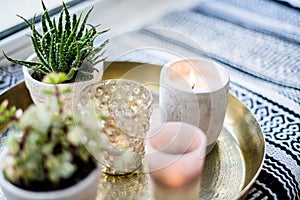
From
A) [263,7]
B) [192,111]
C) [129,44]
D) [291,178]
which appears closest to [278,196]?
[291,178]

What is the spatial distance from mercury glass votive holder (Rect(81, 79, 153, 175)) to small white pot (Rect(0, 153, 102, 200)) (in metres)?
0.04

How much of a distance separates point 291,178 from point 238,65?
0.99 ft

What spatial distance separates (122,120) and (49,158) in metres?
0.13

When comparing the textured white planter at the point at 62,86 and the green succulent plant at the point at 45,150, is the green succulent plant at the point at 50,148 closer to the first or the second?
the green succulent plant at the point at 45,150

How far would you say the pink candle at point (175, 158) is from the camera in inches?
20.9

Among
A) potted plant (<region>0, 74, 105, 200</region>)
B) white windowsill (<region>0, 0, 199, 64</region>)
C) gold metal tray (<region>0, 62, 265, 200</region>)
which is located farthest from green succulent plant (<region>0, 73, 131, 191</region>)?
white windowsill (<region>0, 0, 199, 64</region>)

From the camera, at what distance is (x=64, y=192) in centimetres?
46

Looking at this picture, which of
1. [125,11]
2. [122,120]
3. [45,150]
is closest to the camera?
[45,150]

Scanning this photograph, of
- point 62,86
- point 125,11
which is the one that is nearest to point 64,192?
point 62,86

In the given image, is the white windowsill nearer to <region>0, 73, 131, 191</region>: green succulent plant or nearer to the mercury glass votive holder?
the mercury glass votive holder

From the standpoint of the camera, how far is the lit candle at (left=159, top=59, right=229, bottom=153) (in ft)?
1.97

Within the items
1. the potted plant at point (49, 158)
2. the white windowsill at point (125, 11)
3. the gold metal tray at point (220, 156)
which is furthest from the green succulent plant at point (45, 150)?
the white windowsill at point (125, 11)

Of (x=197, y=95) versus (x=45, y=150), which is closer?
(x=45, y=150)

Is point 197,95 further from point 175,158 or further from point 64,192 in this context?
point 64,192
